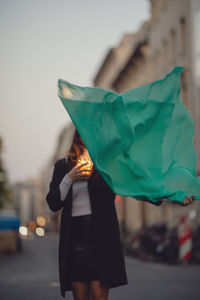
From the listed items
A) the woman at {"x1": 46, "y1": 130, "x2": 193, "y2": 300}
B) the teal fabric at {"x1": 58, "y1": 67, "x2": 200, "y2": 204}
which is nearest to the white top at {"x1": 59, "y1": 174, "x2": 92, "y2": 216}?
the woman at {"x1": 46, "y1": 130, "x2": 193, "y2": 300}

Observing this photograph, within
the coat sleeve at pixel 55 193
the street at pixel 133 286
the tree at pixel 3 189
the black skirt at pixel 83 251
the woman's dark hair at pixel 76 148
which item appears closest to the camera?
the black skirt at pixel 83 251

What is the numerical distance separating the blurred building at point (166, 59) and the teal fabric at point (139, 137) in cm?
2480

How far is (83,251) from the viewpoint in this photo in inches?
174

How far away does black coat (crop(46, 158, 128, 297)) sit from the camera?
4.40 metres

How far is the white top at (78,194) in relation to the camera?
14.7 feet

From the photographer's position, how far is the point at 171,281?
12195mm

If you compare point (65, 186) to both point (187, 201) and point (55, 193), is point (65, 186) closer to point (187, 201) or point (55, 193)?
point (55, 193)

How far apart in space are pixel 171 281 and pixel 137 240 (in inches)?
493

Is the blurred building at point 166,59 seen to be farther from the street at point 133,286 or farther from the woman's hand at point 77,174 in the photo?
the woman's hand at point 77,174

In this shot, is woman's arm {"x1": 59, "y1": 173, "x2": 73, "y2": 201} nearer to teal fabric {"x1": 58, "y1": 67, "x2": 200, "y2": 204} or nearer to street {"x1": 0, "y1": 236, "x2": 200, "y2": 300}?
teal fabric {"x1": 58, "y1": 67, "x2": 200, "y2": 204}

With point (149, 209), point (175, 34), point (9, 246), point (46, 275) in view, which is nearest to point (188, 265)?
point (46, 275)

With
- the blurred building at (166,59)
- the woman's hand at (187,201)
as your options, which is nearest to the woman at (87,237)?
the woman's hand at (187,201)

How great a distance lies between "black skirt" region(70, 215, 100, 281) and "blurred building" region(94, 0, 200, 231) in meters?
25.4

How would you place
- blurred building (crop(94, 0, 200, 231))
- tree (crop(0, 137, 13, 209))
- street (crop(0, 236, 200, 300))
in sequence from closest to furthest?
1. street (crop(0, 236, 200, 300))
2. blurred building (crop(94, 0, 200, 231))
3. tree (crop(0, 137, 13, 209))
